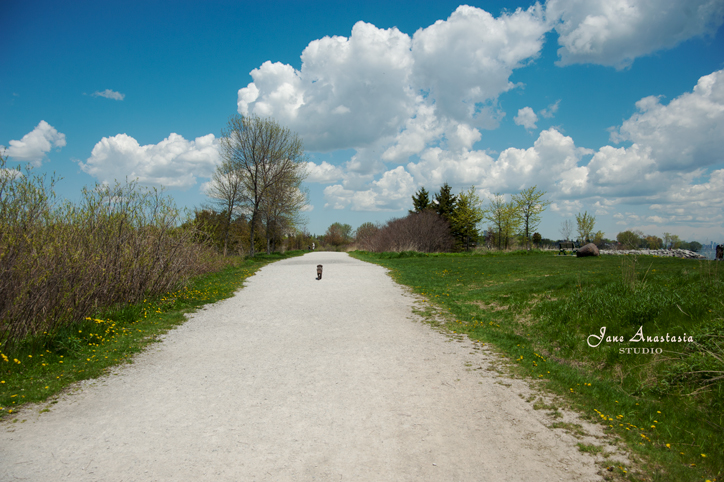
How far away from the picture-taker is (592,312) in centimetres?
729

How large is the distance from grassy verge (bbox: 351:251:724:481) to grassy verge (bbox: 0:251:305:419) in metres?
6.11

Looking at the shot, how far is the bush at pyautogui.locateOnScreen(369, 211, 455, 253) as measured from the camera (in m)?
36.7

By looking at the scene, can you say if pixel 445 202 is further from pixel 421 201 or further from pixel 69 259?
pixel 69 259

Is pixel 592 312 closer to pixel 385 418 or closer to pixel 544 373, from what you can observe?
pixel 544 373

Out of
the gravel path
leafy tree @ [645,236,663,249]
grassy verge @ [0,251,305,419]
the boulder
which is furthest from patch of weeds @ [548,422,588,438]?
leafy tree @ [645,236,663,249]

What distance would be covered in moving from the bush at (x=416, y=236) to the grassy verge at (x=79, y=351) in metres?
28.0

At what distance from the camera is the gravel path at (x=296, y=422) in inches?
121

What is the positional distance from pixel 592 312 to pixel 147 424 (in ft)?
→ 25.3

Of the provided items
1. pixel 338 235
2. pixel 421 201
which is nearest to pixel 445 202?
pixel 421 201

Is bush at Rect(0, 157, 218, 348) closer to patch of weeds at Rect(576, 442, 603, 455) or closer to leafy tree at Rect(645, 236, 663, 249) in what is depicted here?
patch of weeds at Rect(576, 442, 603, 455)

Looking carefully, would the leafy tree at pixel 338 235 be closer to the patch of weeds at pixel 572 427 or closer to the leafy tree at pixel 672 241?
the leafy tree at pixel 672 241

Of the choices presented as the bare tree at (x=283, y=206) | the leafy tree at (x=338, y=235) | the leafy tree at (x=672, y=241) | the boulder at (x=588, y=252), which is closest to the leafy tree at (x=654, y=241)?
the leafy tree at (x=672, y=241)

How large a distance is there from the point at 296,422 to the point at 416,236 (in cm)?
3365

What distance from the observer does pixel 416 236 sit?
36.8 metres
